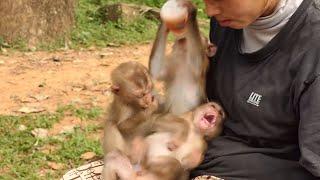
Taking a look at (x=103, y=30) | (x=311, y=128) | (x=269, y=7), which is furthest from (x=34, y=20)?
(x=311, y=128)

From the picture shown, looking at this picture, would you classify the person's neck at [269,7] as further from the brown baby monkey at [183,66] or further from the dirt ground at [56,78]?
the dirt ground at [56,78]

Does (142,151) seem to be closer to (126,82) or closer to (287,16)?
(126,82)

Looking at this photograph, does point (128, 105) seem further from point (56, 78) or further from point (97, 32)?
point (97, 32)

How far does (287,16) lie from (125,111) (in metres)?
0.97

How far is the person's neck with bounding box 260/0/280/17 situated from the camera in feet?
8.17

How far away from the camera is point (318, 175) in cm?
233

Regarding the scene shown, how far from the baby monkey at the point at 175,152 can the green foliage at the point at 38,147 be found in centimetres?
183

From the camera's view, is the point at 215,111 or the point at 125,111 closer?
the point at 215,111

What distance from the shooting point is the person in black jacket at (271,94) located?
2.38m

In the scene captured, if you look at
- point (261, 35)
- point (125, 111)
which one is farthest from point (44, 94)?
point (261, 35)

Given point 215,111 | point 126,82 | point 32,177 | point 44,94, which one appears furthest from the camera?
point 44,94

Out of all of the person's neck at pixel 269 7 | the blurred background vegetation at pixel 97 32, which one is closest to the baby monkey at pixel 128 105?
the person's neck at pixel 269 7

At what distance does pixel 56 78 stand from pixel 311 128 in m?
4.65

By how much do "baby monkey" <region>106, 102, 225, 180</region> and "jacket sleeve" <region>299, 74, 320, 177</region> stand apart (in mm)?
546
